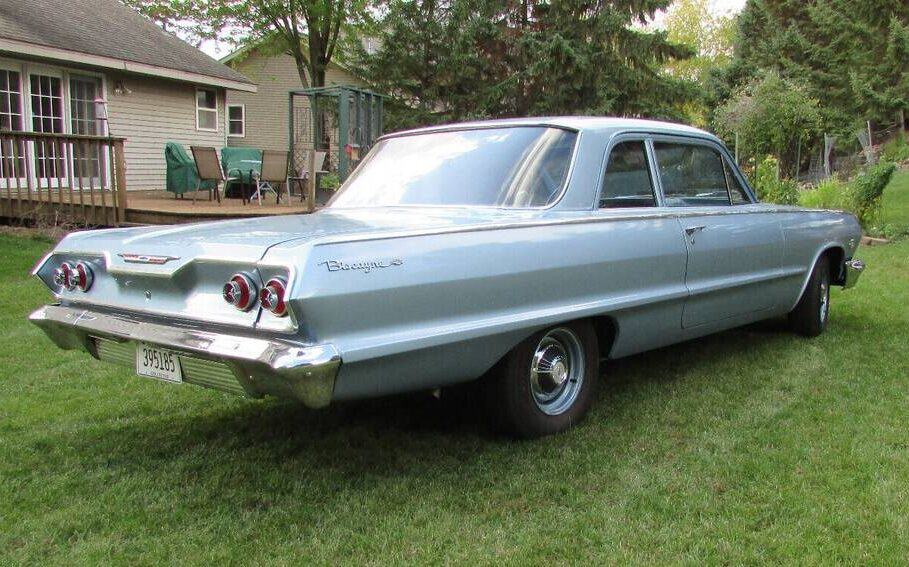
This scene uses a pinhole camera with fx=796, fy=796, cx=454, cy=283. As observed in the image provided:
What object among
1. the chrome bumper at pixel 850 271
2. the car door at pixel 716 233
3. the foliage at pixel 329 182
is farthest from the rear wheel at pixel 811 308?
the foliage at pixel 329 182

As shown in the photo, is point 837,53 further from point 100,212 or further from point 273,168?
point 100,212

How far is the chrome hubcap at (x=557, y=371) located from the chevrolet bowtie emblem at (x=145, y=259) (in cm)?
166

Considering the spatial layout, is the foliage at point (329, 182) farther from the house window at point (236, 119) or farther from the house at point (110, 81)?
the house window at point (236, 119)

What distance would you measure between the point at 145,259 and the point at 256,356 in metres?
0.83

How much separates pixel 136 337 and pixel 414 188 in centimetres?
168

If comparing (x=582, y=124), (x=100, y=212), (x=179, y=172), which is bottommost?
(x=100, y=212)

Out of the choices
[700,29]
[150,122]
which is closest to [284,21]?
[150,122]

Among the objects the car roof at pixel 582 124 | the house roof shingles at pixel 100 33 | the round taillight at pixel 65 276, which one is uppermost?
the house roof shingles at pixel 100 33

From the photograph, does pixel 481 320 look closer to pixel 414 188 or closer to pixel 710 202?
pixel 414 188

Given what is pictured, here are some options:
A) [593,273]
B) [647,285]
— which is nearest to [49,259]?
[593,273]

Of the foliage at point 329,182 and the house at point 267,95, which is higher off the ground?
the house at point 267,95

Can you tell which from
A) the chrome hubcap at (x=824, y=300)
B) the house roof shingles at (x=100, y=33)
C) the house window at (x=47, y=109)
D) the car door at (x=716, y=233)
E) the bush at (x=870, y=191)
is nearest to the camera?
the car door at (x=716, y=233)

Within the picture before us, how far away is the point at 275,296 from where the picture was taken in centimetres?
278

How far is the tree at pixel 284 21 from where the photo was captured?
81.3ft
